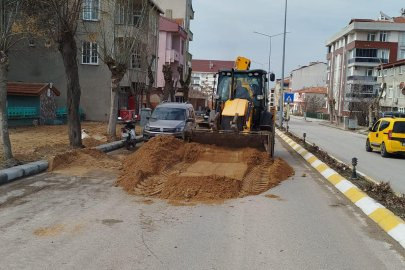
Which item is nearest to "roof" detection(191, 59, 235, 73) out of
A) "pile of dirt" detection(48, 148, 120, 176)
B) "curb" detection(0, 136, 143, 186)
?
"pile of dirt" detection(48, 148, 120, 176)

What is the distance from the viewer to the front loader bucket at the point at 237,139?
1254cm

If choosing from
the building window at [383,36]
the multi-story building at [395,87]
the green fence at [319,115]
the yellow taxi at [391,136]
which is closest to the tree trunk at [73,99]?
the yellow taxi at [391,136]

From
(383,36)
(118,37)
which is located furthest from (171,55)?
(383,36)

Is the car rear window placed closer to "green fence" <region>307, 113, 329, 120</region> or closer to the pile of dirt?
the pile of dirt

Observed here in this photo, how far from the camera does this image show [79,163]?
11445 millimetres

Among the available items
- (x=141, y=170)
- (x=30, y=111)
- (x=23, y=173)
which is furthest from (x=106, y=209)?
(x=30, y=111)

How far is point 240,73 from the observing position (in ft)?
49.3

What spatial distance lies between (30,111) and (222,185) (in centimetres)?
1862

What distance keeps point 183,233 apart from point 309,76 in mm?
118839

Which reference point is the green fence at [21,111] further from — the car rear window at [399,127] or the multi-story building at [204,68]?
the multi-story building at [204,68]

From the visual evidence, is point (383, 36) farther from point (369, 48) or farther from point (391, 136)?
point (391, 136)

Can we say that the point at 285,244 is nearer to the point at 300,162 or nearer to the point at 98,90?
the point at 300,162

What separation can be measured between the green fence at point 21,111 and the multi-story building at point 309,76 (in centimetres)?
10076

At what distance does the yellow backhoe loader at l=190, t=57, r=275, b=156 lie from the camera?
1269cm
